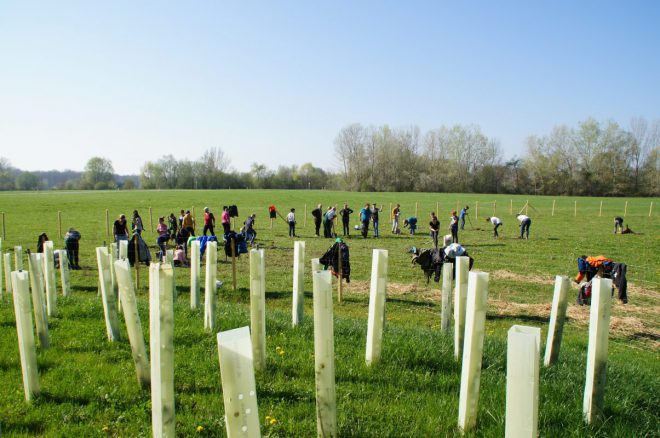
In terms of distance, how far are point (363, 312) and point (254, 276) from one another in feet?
22.1

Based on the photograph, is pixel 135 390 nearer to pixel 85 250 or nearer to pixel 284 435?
pixel 284 435

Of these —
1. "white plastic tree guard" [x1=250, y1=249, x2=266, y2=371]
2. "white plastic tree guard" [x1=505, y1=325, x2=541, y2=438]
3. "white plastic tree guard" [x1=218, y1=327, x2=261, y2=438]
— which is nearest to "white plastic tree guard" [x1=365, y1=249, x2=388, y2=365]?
"white plastic tree guard" [x1=250, y1=249, x2=266, y2=371]

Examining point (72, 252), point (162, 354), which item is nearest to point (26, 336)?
point (162, 354)

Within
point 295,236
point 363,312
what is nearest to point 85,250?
point 295,236

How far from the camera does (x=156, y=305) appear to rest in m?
3.31

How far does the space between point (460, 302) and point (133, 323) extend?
3.61 meters

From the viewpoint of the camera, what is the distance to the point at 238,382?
2377 mm

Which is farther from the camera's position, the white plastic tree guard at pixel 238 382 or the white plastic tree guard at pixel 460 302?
the white plastic tree guard at pixel 460 302

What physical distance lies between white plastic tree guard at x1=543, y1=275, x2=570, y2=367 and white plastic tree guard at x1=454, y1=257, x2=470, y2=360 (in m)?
0.96

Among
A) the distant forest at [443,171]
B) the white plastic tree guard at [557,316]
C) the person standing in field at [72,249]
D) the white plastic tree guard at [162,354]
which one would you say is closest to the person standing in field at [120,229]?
the person standing in field at [72,249]

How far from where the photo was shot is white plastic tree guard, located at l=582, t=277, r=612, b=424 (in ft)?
12.7

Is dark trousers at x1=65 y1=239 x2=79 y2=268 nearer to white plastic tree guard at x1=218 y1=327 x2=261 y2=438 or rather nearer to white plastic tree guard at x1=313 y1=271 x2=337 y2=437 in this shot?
white plastic tree guard at x1=313 y1=271 x2=337 y2=437

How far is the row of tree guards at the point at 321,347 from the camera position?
7.85 ft

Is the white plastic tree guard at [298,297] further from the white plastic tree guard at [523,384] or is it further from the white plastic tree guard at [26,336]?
the white plastic tree guard at [523,384]
